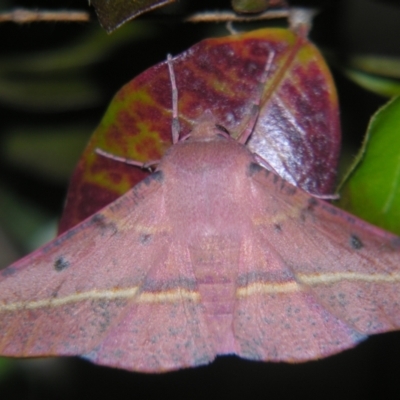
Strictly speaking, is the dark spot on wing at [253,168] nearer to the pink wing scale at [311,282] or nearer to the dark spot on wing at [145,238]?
the pink wing scale at [311,282]

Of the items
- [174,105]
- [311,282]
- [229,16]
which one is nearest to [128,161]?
[174,105]

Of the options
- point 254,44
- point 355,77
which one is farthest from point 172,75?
point 355,77

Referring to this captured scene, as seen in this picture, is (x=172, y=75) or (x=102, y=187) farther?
(x=102, y=187)

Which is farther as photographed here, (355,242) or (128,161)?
(128,161)

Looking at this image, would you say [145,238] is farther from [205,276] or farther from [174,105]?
[174,105]

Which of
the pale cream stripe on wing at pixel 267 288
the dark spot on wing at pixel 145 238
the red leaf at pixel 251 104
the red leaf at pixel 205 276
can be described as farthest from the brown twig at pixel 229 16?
the pale cream stripe on wing at pixel 267 288

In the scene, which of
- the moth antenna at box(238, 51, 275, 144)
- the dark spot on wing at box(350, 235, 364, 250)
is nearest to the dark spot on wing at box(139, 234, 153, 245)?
the moth antenna at box(238, 51, 275, 144)

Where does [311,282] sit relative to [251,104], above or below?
below

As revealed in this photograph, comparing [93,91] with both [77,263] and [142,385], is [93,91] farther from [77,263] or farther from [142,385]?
[142,385]
